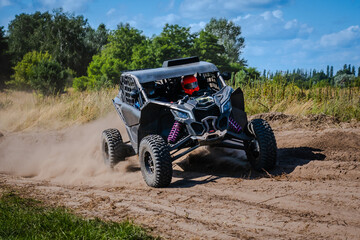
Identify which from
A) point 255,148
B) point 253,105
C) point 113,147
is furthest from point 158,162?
point 253,105

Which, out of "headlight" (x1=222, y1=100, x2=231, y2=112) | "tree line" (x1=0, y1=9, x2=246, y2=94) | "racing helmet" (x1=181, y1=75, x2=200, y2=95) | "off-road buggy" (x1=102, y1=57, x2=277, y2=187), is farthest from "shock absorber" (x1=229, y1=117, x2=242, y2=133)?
"tree line" (x1=0, y1=9, x2=246, y2=94)

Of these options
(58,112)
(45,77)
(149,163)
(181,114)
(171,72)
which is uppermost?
(45,77)

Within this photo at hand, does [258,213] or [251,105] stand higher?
[251,105]

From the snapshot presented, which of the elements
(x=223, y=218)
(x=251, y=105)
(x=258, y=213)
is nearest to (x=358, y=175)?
(x=258, y=213)

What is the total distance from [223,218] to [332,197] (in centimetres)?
162

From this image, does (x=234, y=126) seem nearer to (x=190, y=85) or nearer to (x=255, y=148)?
(x=255, y=148)

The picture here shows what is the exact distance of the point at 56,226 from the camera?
4.95 meters

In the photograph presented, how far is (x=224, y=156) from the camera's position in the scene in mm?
9469

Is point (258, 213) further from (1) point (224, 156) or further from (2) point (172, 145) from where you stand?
(1) point (224, 156)

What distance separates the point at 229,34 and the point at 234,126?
2545 inches

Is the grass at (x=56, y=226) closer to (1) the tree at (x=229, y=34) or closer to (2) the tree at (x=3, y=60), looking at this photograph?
(2) the tree at (x=3, y=60)

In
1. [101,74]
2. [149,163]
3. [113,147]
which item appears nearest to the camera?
[149,163]

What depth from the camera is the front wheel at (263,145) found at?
739 cm

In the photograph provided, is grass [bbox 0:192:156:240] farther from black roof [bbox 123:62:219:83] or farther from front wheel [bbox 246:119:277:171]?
black roof [bbox 123:62:219:83]
